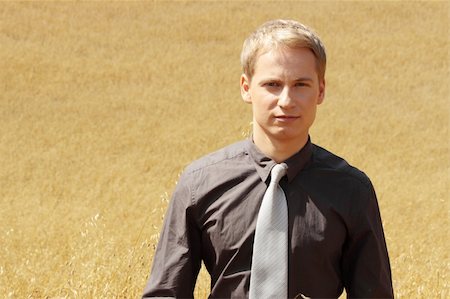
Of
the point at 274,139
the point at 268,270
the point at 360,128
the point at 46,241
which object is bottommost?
the point at 360,128

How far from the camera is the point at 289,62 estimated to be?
7.48 feet

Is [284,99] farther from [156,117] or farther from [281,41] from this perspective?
[156,117]

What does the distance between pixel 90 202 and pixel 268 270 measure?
8.99m

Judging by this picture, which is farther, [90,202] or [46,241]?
[90,202]

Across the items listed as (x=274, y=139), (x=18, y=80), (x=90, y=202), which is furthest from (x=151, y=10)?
(x=274, y=139)

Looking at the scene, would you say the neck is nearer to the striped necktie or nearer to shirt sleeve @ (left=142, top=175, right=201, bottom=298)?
the striped necktie

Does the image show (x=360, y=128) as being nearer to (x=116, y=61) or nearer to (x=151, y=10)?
(x=116, y=61)

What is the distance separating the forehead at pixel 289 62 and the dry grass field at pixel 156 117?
6.84 feet

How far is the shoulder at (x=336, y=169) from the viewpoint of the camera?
2.31m

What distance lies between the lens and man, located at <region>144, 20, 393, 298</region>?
7.38 feet

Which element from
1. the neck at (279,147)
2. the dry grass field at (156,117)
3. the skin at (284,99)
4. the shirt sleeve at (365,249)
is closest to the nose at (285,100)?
the skin at (284,99)

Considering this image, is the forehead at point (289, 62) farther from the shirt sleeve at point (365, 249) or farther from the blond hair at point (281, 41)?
the shirt sleeve at point (365, 249)

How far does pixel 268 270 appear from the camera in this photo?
2207mm

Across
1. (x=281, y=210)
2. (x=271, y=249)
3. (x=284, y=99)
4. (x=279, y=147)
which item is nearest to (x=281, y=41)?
(x=284, y=99)
